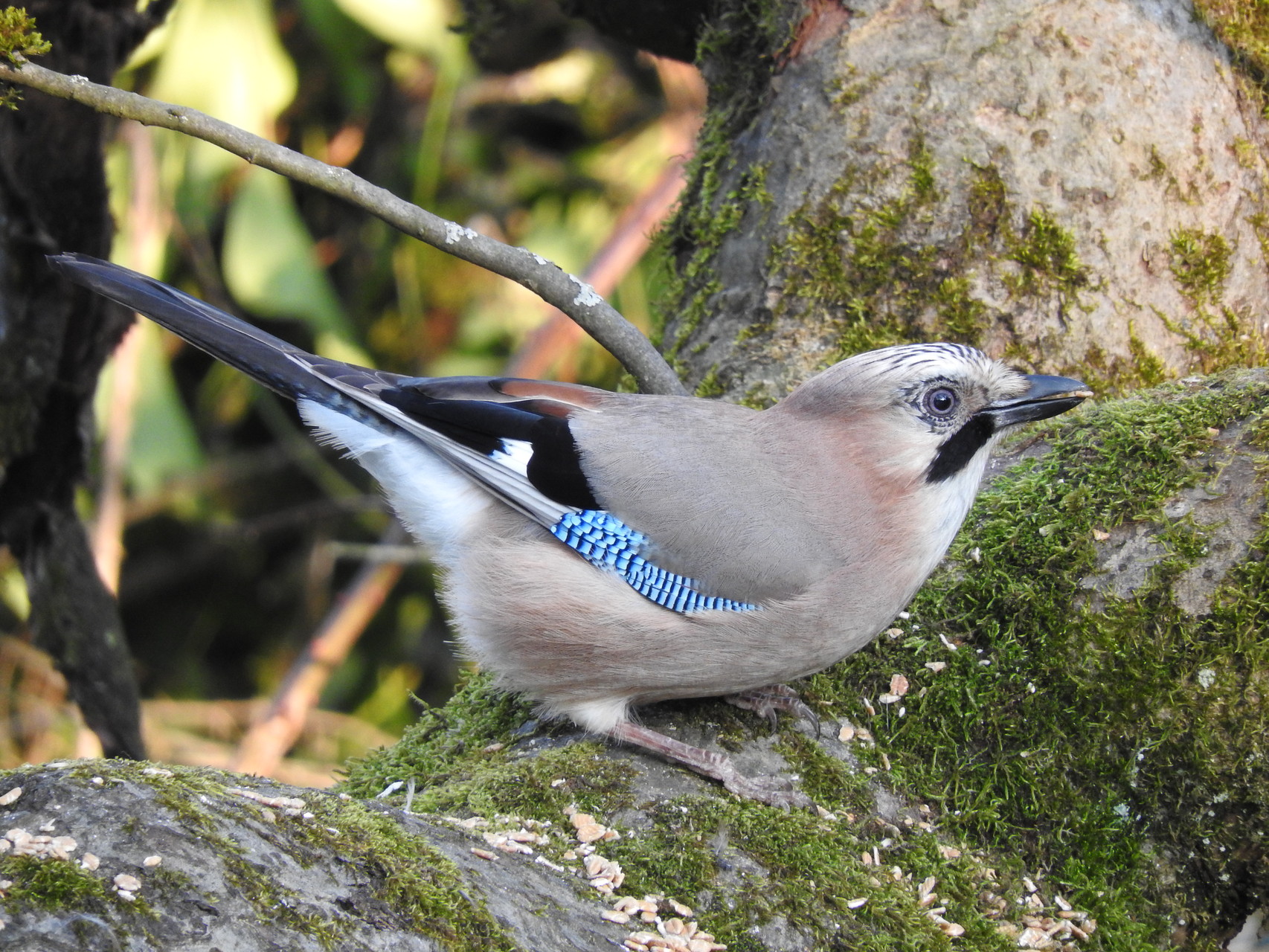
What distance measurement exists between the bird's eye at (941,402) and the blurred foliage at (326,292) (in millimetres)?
4230

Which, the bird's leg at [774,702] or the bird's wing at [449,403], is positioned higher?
the bird's wing at [449,403]

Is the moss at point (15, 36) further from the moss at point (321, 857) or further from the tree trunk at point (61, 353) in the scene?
the moss at point (321, 857)

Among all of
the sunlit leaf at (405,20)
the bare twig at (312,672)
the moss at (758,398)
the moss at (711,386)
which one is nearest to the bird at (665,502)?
the moss at (758,398)

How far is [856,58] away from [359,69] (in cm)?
416

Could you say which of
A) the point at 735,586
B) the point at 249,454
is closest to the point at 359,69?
the point at 249,454

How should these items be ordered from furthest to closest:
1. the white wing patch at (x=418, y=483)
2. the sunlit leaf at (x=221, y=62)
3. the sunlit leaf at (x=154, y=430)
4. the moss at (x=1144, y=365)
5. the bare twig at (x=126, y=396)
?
the sunlit leaf at (x=154, y=430), the bare twig at (x=126, y=396), the sunlit leaf at (x=221, y=62), the moss at (x=1144, y=365), the white wing patch at (x=418, y=483)

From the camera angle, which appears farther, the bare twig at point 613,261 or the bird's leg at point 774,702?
the bare twig at point 613,261

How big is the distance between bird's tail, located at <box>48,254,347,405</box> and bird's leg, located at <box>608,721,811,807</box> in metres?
1.36

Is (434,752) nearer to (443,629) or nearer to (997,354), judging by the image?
(997,354)

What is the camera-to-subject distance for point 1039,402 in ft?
11.3

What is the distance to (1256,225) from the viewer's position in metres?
4.34

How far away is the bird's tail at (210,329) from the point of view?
10.5 ft

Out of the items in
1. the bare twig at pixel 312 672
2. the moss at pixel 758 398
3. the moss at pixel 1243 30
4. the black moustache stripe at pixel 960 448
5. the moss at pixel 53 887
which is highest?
the moss at pixel 1243 30

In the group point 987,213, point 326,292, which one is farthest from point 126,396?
point 987,213
